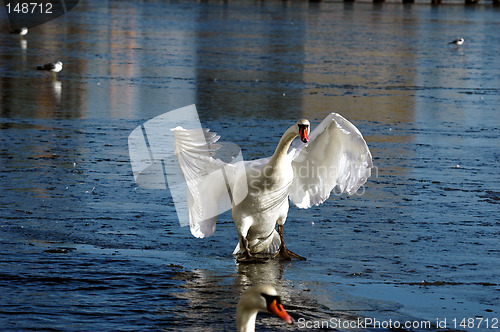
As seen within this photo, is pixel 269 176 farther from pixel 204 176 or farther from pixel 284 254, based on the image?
pixel 284 254

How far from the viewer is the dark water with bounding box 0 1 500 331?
268 inches

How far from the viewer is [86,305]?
6.61m

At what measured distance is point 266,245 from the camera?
8.18 m

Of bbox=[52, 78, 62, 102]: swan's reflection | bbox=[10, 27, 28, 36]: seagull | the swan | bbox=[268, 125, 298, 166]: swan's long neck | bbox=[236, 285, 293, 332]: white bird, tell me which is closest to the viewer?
bbox=[236, 285, 293, 332]: white bird

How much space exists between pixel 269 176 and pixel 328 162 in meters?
0.80

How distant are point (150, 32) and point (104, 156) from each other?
930 inches

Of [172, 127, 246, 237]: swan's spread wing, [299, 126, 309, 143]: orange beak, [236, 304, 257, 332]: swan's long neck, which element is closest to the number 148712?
[172, 127, 246, 237]: swan's spread wing

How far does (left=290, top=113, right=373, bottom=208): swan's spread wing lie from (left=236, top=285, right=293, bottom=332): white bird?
300 cm


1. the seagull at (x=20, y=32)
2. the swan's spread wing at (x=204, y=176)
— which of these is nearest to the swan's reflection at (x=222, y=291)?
the swan's spread wing at (x=204, y=176)

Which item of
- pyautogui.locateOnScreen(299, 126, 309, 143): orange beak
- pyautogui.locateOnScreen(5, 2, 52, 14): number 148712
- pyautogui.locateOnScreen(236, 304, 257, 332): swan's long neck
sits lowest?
pyautogui.locateOnScreen(5, 2, 52, 14): number 148712

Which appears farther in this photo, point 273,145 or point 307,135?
point 273,145

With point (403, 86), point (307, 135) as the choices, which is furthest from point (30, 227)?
point (403, 86)

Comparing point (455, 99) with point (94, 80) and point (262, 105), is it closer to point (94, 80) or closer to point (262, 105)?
point (262, 105)

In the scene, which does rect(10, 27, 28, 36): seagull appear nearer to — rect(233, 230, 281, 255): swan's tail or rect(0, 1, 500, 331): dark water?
rect(0, 1, 500, 331): dark water
